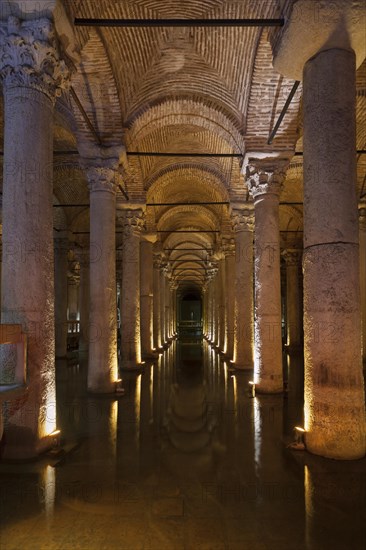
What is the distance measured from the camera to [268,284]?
8.57 meters

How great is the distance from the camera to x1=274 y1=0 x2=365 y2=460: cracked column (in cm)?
449

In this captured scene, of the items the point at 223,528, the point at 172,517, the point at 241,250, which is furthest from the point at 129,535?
the point at 241,250

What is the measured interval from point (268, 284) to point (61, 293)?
10.2 m

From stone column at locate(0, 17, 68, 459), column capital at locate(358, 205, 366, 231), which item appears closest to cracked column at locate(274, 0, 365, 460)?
stone column at locate(0, 17, 68, 459)

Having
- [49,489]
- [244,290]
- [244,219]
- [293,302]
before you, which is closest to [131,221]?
[244,219]

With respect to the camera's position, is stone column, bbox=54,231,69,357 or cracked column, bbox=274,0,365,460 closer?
cracked column, bbox=274,0,365,460

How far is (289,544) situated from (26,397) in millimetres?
2988

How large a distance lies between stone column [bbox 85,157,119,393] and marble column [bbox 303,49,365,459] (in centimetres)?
474

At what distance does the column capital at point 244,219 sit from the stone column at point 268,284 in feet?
11.5

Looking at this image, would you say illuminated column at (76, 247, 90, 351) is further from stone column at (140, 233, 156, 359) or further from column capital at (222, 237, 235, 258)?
column capital at (222, 237, 235, 258)

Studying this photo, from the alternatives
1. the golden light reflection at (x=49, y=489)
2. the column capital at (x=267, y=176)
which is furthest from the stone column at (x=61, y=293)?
the golden light reflection at (x=49, y=489)

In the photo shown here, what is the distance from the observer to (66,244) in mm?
16828

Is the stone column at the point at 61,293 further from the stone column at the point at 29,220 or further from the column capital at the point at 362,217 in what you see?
the stone column at the point at 29,220

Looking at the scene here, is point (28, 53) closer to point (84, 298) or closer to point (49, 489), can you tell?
point (49, 489)
